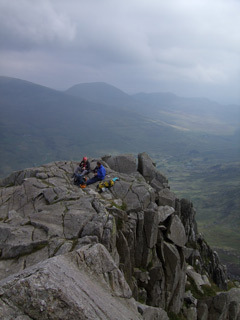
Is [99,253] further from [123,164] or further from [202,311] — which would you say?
[123,164]

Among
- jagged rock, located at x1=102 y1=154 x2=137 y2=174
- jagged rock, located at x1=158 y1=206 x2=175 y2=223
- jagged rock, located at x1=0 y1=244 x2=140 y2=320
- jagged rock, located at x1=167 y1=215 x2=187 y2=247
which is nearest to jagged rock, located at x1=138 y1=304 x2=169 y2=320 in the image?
jagged rock, located at x1=0 y1=244 x2=140 y2=320

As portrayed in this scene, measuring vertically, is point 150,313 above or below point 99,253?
below

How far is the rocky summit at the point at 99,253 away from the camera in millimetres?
13969

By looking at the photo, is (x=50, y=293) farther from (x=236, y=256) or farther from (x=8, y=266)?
(x=236, y=256)

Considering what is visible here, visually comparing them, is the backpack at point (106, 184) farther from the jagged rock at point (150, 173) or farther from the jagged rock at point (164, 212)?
the jagged rock at point (150, 173)

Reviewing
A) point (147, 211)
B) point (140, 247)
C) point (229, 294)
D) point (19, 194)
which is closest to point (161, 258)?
point (140, 247)

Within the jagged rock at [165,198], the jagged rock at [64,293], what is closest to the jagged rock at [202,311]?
the jagged rock at [165,198]

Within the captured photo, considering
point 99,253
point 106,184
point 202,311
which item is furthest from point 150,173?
point 99,253

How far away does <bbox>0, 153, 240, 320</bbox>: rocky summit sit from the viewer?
13969 millimetres

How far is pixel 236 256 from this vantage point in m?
185

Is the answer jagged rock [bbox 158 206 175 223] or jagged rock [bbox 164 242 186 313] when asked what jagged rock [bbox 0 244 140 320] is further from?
jagged rock [bbox 158 206 175 223]

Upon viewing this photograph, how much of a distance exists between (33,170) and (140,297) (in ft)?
82.7

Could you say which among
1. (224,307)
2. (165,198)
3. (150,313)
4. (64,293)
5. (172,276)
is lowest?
(224,307)

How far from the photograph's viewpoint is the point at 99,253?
19.1 m
